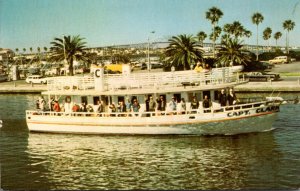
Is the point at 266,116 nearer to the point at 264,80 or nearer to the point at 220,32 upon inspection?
the point at 264,80

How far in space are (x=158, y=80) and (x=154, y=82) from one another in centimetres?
34

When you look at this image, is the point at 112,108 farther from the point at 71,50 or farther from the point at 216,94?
the point at 71,50

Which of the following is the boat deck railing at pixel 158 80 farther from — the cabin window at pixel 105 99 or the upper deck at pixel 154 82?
the cabin window at pixel 105 99

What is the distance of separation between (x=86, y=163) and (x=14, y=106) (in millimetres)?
31143

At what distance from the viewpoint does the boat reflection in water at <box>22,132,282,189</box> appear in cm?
2123

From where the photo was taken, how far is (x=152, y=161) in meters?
25.0

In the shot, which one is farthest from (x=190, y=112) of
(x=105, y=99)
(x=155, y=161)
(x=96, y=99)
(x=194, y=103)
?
(x=96, y=99)

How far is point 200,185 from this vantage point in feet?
67.4

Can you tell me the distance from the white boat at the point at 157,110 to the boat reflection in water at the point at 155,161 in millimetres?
765

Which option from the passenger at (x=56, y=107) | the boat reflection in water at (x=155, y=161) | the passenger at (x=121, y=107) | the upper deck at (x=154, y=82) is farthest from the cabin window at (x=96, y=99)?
the passenger at (x=56, y=107)

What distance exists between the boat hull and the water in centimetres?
57

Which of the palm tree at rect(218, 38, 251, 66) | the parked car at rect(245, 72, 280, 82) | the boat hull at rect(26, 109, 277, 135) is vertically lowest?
the boat hull at rect(26, 109, 277, 135)

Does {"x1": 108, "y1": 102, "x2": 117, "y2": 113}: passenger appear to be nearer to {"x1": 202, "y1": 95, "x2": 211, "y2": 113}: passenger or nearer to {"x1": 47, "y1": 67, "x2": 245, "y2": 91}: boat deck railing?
{"x1": 47, "y1": 67, "x2": 245, "y2": 91}: boat deck railing

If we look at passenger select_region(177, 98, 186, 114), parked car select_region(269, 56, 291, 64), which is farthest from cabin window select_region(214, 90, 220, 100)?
parked car select_region(269, 56, 291, 64)
